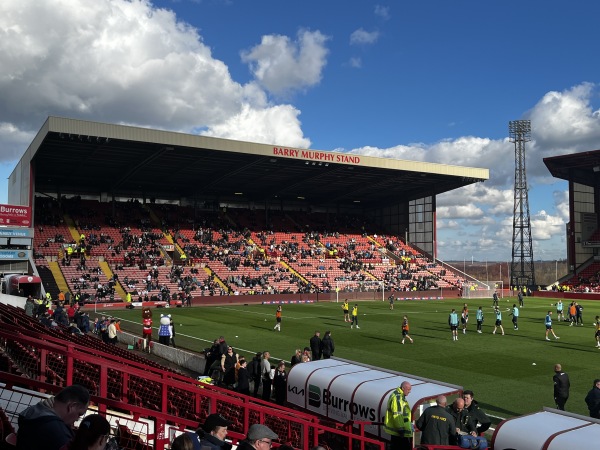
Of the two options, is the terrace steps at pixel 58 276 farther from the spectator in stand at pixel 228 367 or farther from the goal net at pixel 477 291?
the goal net at pixel 477 291

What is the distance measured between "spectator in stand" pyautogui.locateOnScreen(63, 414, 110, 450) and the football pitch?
1325cm

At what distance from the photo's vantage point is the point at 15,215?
1763 inches

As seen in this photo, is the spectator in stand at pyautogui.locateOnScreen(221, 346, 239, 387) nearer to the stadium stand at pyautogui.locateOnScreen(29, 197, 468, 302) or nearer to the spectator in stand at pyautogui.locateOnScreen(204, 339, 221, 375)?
the spectator in stand at pyautogui.locateOnScreen(204, 339, 221, 375)

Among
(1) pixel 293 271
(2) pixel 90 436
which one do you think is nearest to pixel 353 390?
(2) pixel 90 436

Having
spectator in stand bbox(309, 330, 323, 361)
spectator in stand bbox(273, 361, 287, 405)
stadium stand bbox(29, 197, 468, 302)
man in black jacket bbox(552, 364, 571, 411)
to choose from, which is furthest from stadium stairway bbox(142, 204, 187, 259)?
man in black jacket bbox(552, 364, 571, 411)

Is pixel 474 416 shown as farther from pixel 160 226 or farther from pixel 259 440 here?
pixel 160 226

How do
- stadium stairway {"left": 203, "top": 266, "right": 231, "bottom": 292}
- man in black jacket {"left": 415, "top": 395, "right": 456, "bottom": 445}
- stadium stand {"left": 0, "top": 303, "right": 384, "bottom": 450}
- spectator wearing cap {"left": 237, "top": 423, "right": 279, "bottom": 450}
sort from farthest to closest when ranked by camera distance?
stadium stairway {"left": 203, "top": 266, "right": 231, "bottom": 292}
man in black jacket {"left": 415, "top": 395, "right": 456, "bottom": 445}
stadium stand {"left": 0, "top": 303, "right": 384, "bottom": 450}
spectator wearing cap {"left": 237, "top": 423, "right": 279, "bottom": 450}

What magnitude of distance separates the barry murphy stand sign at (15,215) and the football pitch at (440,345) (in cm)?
1217

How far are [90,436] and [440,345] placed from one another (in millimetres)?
24307

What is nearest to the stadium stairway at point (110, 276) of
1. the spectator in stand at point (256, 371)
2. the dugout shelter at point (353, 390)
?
the spectator in stand at point (256, 371)

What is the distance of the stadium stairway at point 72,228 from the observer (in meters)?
55.8

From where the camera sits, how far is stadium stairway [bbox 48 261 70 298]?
4525 cm

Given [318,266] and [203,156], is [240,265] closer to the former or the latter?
[318,266]

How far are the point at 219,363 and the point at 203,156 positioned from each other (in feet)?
117
